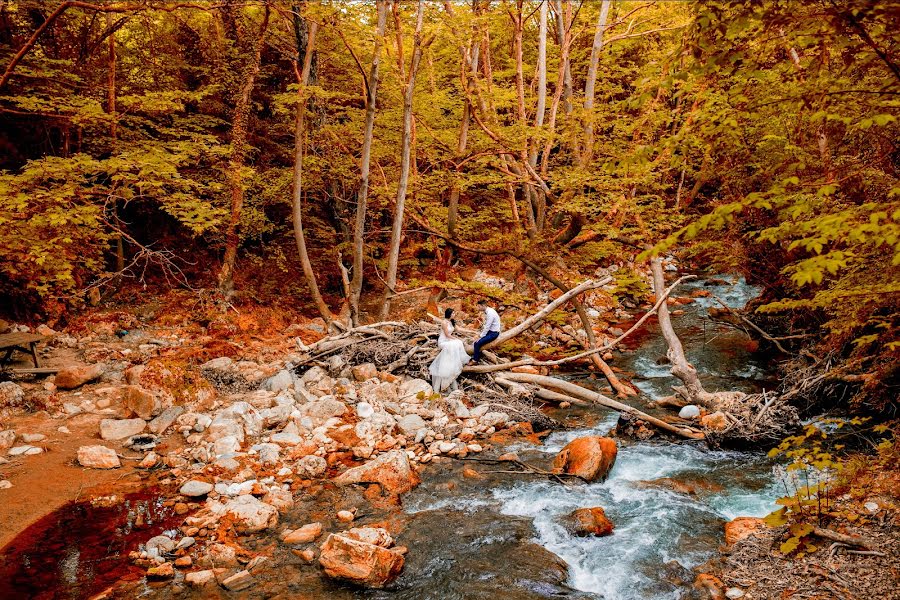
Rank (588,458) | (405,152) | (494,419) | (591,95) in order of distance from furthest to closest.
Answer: (591,95)
(405,152)
(494,419)
(588,458)

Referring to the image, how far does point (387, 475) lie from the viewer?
6.08 metres

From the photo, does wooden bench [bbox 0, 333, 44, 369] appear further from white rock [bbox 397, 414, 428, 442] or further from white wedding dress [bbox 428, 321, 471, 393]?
white wedding dress [bbox 428, 321, 471, 393]

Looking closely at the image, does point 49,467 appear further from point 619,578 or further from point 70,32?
point 70,32

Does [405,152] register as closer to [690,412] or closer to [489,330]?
[489,330]

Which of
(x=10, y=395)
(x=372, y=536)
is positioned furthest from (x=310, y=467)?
(x=10, y=395)

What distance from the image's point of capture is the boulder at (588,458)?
6.11 metres

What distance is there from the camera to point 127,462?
6.21 m

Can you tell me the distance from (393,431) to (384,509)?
181cm

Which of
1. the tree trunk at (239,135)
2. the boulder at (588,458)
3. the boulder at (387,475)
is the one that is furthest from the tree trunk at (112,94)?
the boulder at (588,458)

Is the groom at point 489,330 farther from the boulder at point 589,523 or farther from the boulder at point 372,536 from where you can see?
the boulder at point 372,536

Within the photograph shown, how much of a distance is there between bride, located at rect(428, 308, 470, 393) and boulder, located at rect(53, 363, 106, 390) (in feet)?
19.1

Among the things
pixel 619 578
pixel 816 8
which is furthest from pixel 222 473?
pixel 816 8

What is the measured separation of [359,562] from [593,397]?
17.1 feet

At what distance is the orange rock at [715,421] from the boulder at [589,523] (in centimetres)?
302
